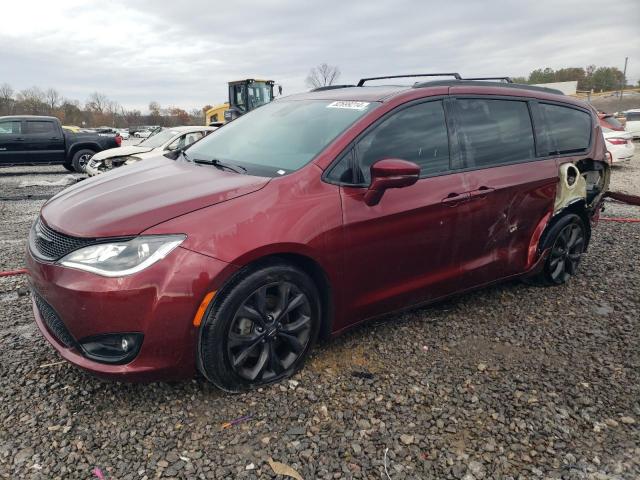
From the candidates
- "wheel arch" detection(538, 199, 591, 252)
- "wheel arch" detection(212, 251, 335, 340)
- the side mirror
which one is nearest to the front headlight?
"wheel arch" detection(212, 251, 335, 340)

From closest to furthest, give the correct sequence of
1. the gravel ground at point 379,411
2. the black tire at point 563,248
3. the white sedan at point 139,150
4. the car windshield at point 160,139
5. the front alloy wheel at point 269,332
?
the gravel ground at point 379,411 < the front alloy wheel at point 269,332 < the black tire at point 563,248 < the white sedan at point 139,150 < the car windshield at point 160,139

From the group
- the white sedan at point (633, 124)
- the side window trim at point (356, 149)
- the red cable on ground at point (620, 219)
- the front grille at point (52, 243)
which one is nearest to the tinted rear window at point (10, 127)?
the front grille at point (52, 243)

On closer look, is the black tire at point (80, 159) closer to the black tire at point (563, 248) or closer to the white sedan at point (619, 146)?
the black tire at point (563, 248)

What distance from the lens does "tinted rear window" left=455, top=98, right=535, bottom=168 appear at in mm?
3324

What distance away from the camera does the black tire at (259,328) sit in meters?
2.40

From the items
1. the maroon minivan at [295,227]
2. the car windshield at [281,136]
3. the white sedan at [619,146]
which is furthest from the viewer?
the white sedan at [619,146]

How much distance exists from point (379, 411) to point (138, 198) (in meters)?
1.66

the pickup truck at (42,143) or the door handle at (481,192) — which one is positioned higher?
the pickup truck at (42,143)

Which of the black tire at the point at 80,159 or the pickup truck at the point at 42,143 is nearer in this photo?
the pickup truck at the point at 42,143

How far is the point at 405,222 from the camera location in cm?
294

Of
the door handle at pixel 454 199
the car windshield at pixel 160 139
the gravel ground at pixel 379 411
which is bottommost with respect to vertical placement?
the gravel ground at pixel 379 411

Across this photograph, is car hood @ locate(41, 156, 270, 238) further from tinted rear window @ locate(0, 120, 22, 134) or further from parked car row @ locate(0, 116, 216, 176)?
tinted rear window @ locate(0, 120, 22, 134)

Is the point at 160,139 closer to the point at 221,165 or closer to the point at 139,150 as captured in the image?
the point at 139,150

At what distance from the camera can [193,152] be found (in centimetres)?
350
